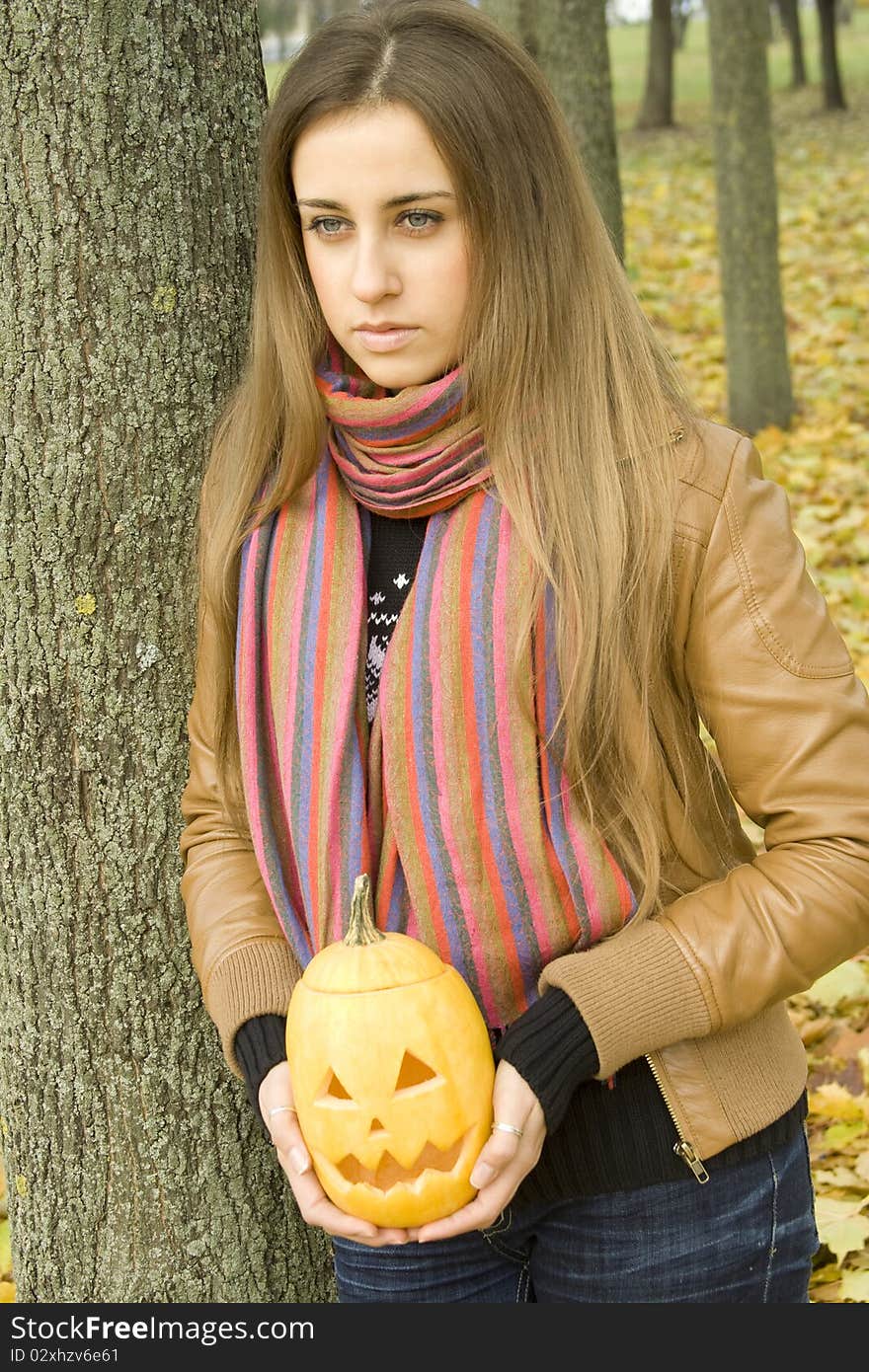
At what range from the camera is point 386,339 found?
1.83 m

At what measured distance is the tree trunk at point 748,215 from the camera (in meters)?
8.28

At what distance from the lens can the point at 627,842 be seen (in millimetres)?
1847

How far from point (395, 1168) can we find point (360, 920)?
300 millimetres

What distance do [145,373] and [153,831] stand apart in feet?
2.36

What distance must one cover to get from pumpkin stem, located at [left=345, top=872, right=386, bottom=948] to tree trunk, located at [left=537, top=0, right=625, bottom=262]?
517 cm

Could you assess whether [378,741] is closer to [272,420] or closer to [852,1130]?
[272,420]

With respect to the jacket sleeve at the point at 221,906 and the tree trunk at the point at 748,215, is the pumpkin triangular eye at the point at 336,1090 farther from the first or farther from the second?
the tree trunk at the point at 748,215

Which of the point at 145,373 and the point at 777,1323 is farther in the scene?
the point at 145,373

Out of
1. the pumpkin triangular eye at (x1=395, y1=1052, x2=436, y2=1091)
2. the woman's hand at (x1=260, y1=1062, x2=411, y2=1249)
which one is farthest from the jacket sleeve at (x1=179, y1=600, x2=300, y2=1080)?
the pumpkin triangular eye at (x1=395, y1=1052, x2=436, y2=1091)

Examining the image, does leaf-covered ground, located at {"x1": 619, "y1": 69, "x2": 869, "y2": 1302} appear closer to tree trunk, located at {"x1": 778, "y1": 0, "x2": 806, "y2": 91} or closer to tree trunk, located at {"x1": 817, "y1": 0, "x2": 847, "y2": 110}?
tree trunk, located at {"x1": 817, "y1": 0, "x2": 847, "y2": 110}

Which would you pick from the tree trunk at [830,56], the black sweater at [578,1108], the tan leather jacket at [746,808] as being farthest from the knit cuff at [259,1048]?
the tree trunk at [830,56]

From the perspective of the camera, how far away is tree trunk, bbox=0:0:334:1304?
2.19 meters

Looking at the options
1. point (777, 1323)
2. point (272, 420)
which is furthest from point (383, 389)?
point (777, 1323)

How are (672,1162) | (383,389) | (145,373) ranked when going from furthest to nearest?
(145,373), (383,389), (672,1162)
